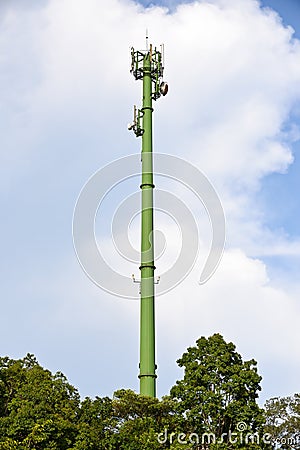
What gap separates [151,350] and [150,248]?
452 centimetres

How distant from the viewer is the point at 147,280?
94.0ft

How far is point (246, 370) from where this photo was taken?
805 inches

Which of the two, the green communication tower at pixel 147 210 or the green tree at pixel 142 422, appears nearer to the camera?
the green tree at pixel 142 422

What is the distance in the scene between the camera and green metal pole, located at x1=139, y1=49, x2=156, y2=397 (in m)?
27.2

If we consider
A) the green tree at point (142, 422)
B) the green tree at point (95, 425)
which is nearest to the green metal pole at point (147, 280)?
the green tree at point (142, 422)

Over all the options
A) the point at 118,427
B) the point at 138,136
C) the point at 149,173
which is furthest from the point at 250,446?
the point at 138,136

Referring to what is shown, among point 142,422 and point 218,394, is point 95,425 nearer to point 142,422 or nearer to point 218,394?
point 142,422

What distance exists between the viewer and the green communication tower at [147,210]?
27.6 metres

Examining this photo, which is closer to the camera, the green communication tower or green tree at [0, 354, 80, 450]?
green tree at [0, 354, 80, 450]

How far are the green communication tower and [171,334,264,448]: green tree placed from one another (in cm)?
633

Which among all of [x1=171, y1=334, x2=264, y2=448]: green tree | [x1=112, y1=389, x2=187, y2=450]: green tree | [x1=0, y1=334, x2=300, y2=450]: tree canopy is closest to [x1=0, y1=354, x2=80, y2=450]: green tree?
[x1=0, y1=334, x2=300, y2=450]: tree canopy

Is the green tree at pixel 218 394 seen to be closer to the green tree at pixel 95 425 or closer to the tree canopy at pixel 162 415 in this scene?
the tree canopy at pixel 162 415

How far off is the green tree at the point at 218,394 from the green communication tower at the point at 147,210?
6.33 m

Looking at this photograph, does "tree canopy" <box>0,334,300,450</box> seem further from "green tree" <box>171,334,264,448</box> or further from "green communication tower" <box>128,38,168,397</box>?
"green communication tower" <box>128,38,168,397</box>
